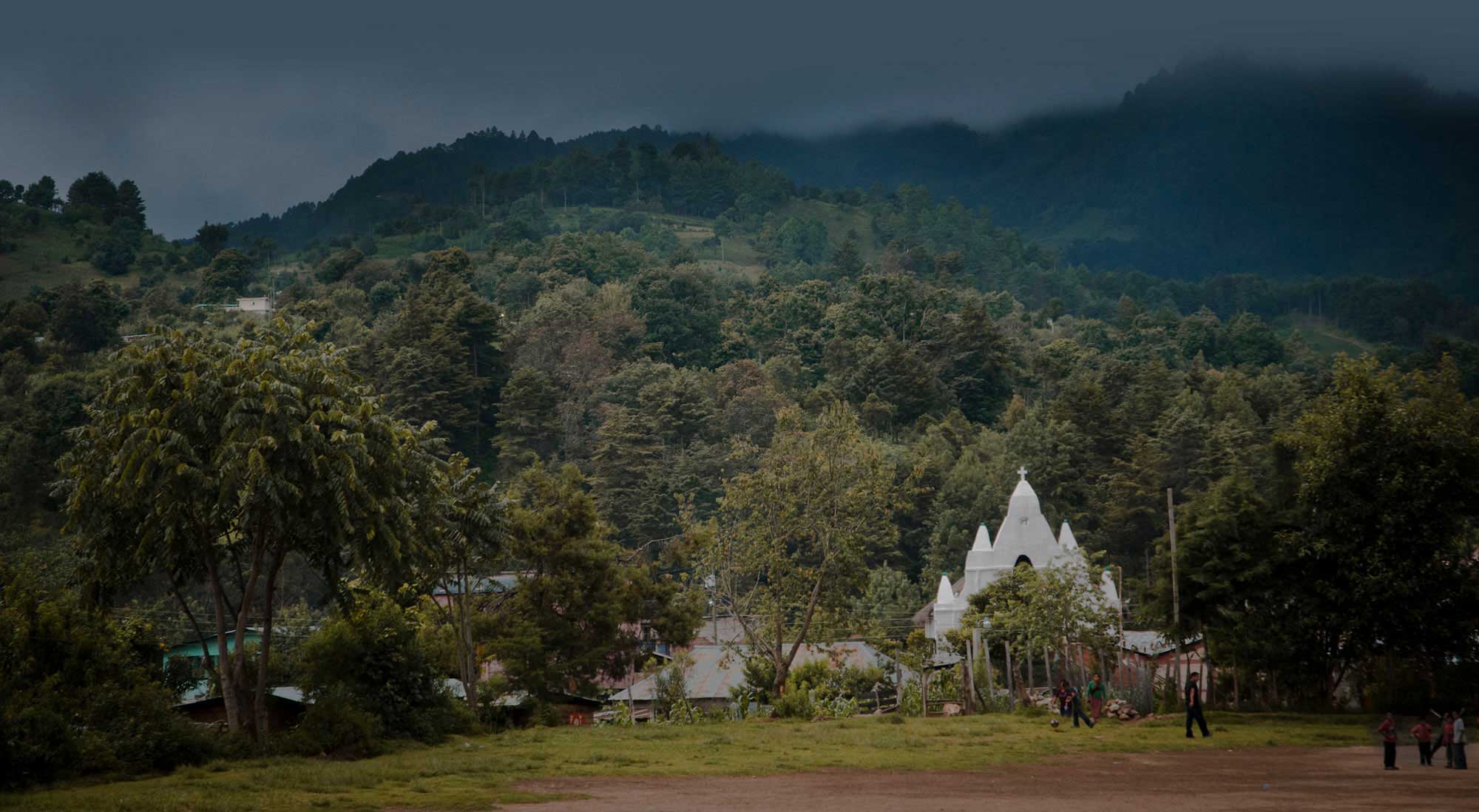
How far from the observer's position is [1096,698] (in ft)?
101

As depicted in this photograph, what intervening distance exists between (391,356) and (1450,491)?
7043 cm

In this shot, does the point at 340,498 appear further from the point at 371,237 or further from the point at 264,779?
the point at 371,237

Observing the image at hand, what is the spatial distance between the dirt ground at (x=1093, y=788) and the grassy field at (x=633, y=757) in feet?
3.32

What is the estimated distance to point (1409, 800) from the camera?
18.8 metres

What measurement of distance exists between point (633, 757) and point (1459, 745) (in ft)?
44.7

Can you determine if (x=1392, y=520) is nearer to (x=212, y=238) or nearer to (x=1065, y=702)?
(x=1065, y=702)

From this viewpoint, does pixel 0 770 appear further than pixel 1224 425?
No

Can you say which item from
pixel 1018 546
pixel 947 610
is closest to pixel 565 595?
pixel 1018 546

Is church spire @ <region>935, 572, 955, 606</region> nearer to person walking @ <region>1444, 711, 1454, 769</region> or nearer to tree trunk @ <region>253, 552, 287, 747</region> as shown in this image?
person walking @ <region>1444, 711, 1454, 769</region>

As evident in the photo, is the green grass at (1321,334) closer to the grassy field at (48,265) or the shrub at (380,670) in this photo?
the grassy field at (48,265)

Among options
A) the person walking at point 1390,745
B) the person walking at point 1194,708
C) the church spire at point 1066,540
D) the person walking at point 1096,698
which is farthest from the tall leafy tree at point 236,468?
the church spire at point 1066,540

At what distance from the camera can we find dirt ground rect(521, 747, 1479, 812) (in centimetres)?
1880

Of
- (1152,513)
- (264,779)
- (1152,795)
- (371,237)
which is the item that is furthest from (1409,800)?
(371,237)

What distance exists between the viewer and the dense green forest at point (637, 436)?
87.1 feet
